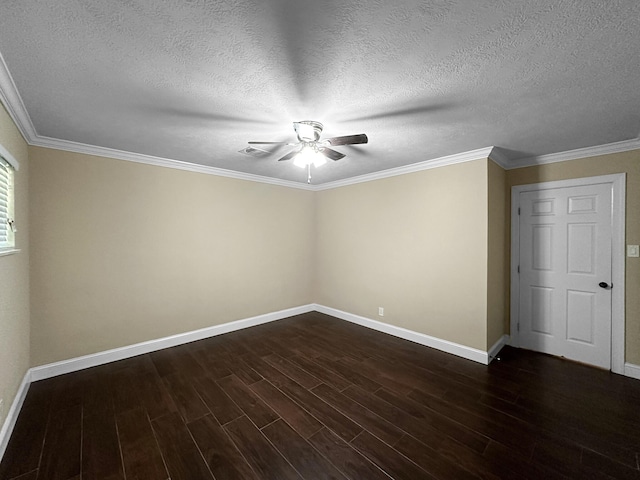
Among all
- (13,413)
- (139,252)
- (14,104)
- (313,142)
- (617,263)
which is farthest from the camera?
(139,252)

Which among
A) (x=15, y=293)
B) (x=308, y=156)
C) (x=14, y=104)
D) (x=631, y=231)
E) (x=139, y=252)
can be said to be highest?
(x=14, y=104)

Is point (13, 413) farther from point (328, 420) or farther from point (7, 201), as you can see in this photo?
point (328, 420)

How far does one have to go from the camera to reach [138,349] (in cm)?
312

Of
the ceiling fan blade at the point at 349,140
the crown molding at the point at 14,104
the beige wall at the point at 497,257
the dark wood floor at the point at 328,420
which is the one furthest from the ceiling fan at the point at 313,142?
the dark wood floor at the point at 328,420

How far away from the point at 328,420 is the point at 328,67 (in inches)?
99.0

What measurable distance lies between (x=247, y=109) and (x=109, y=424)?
2.68 meters

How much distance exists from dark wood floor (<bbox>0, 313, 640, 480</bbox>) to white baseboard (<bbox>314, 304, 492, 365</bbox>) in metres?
0.14

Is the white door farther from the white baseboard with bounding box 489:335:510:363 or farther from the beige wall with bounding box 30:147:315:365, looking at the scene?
the beige wall with bounding box 30:147:315:365

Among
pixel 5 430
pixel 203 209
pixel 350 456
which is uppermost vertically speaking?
pixel 203 209

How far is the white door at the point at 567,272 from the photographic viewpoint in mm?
2838

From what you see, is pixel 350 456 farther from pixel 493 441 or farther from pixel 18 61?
pixel 18 61

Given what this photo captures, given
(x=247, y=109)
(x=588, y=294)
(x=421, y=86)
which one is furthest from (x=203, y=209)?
(x=588, y=294)

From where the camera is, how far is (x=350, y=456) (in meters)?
1.71

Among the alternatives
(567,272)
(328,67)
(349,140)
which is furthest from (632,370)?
(328,67)
